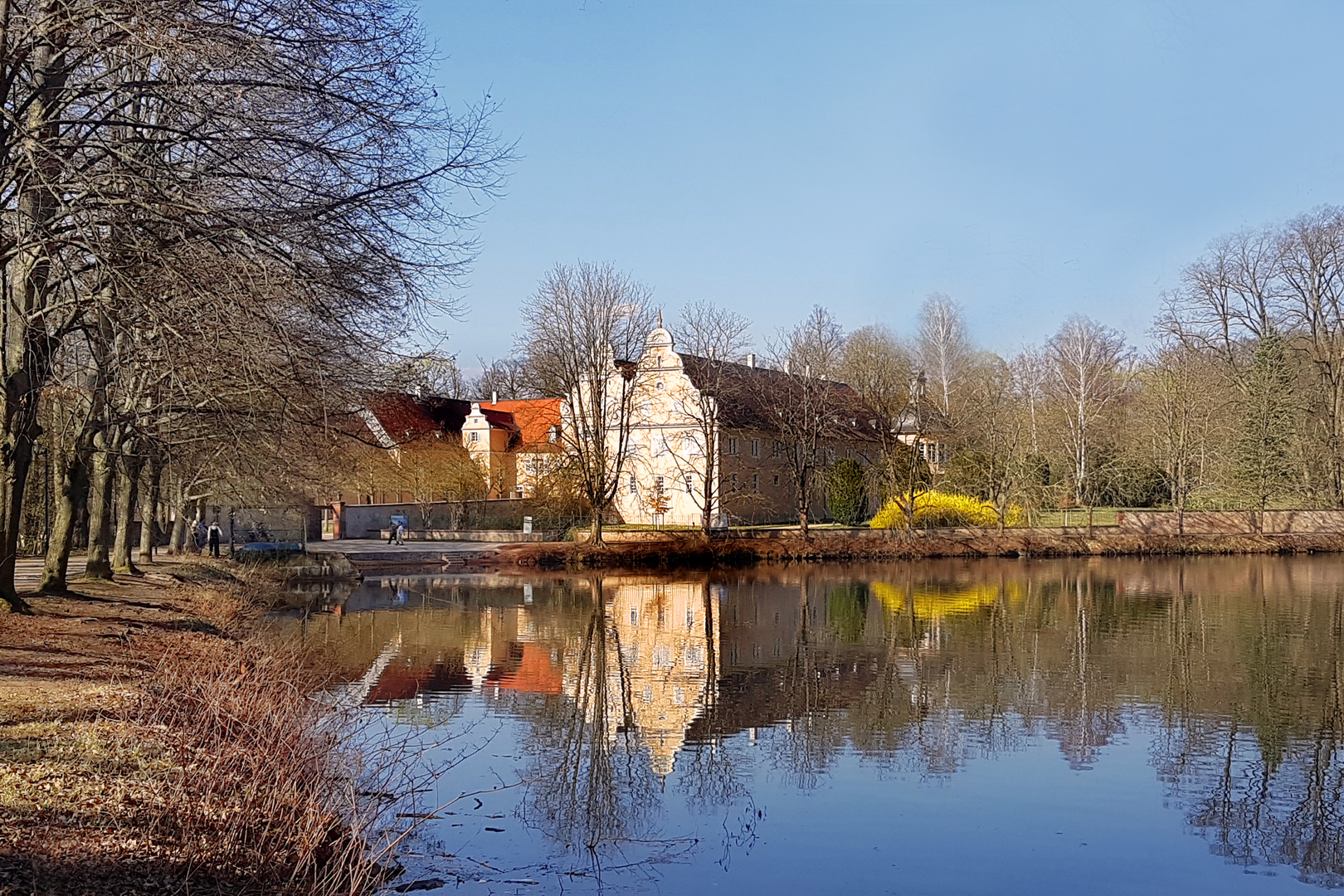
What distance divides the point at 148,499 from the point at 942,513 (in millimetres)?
29753

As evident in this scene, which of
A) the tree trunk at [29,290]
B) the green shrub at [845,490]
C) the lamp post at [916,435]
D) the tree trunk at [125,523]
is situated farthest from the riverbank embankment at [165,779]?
the green shrub at [845,490]

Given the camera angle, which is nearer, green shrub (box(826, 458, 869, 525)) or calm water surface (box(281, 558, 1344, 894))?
calm water surface (box(281, 558, 1344, 894))

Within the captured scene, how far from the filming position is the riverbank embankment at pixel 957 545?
45031 mm

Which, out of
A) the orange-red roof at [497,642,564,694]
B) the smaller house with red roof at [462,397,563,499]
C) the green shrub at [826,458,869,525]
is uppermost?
the smaller house with red roof at [462,397,563,499]

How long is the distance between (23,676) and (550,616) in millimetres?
17584

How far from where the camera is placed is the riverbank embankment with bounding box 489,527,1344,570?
45.0 m

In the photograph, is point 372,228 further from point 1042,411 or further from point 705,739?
point 1042,411

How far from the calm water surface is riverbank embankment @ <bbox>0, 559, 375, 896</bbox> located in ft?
4.93

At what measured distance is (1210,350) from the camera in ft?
189

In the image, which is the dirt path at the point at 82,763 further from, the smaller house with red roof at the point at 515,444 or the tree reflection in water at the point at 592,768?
the smaller house with red roof at the point at 515,444

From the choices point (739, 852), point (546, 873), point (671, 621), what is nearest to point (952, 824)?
point (739, 852)

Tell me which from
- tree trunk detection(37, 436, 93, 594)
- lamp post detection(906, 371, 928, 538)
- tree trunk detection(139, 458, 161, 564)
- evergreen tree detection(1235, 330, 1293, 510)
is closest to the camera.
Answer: tree trunk detection(37, 436, 93, 594)

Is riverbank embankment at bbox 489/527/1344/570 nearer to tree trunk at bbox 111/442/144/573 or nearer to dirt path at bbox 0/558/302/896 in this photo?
tree trunk at bbox 111/442/144/573

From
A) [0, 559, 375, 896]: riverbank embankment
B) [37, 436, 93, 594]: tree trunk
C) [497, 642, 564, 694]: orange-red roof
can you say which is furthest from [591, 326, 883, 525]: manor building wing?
[0, 559, 375, 896]: riverbank embankment
